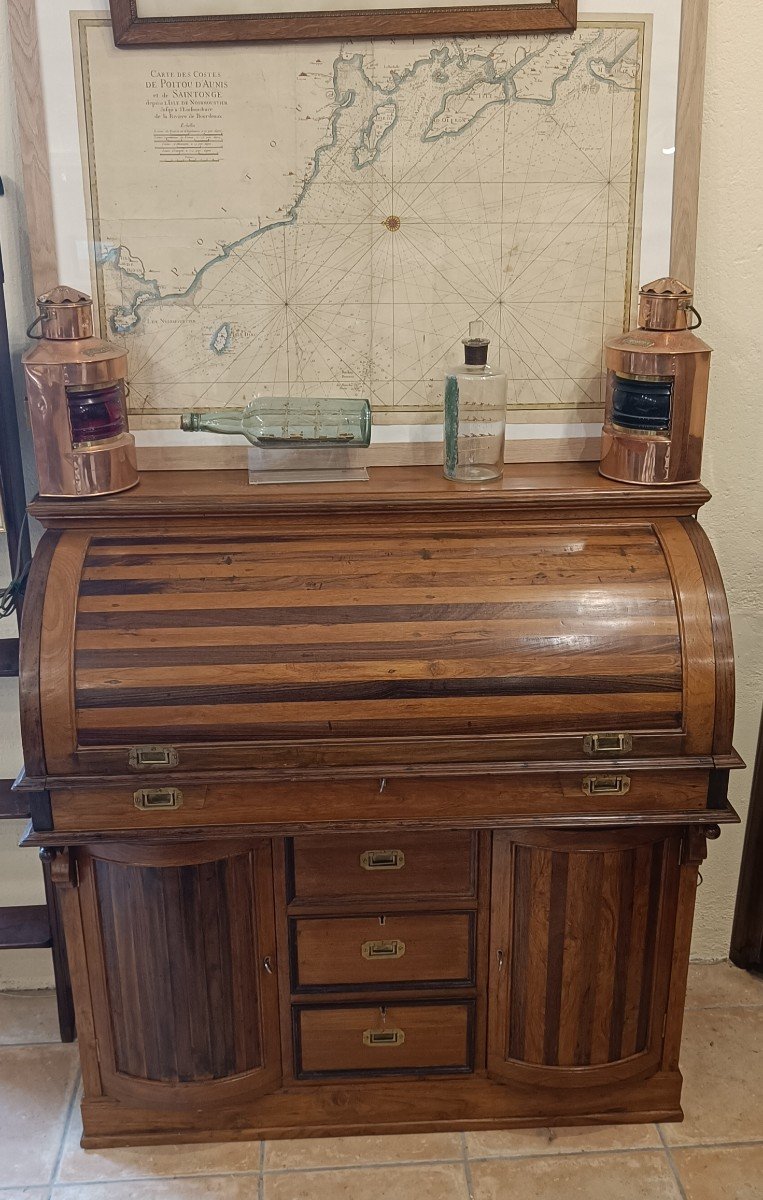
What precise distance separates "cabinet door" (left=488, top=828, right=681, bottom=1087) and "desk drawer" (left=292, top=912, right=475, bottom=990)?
3.2 inches

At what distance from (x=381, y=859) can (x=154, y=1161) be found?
0.86 metres

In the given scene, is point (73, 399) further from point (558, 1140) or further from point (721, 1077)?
point (721, 1077)

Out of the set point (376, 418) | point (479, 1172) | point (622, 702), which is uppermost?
point (376, 418)

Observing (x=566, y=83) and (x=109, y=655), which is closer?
(x=109, y=655)

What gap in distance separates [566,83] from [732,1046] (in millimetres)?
2318

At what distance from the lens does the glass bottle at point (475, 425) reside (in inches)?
100.0

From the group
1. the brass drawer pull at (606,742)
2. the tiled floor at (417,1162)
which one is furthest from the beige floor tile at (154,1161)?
the brass drawer pull at (606,742)

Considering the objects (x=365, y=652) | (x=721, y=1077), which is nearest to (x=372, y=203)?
(x=365, y=652)

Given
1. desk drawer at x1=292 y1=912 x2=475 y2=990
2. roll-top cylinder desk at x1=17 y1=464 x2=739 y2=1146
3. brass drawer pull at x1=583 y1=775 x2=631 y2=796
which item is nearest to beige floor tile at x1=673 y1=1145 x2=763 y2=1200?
roll-top cylinder desk at x1=17 y1=464 x2=739 y2=1146

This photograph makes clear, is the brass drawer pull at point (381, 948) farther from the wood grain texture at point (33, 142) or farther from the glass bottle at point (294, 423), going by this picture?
the wood grain texture at point (33, 142)

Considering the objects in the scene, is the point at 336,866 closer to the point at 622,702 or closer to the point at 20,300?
the point at 622,702

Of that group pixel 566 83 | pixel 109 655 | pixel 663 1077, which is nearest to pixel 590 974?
pixel 663 1077

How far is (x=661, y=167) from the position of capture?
256 cm

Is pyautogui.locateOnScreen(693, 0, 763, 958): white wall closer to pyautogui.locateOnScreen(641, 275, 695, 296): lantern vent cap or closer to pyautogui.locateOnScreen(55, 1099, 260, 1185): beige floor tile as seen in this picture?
pyautogui.locateOnScreen(641, 275, 695, 296): lantern vent cap
